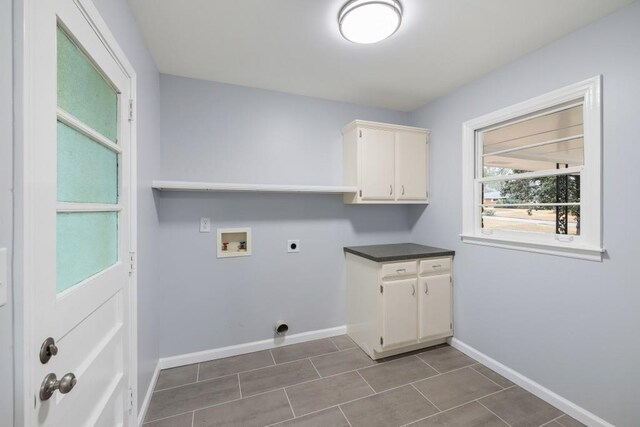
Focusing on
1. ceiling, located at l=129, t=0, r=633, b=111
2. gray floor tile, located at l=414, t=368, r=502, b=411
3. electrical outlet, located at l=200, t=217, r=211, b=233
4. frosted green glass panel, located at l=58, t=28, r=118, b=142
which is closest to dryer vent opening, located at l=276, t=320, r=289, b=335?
electrical outlet, located at l=200, t=217, r=211, b=233

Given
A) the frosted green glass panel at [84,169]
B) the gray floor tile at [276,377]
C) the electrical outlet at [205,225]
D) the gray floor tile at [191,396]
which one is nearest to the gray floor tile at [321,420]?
the gray floor tile at [276,377]

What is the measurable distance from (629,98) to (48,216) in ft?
8.96

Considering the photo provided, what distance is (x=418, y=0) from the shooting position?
1479 mm

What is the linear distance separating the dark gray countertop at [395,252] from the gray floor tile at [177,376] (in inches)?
68.7

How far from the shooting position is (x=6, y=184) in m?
0.66

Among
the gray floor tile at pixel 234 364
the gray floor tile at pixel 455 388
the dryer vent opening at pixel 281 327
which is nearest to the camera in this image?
the gray floor tile at pixel 455 388

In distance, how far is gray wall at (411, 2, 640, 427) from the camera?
1.50 meters

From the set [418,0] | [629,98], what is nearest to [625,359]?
[629,98]

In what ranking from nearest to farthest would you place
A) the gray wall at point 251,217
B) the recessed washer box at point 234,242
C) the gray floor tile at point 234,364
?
1. the gray floor tile at point 234,364
2. the gray wall at point 251,217
3. the recessed washer box at point 234,242

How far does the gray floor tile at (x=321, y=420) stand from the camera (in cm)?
167

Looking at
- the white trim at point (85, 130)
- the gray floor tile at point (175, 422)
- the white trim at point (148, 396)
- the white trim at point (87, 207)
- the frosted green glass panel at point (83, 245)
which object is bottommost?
the gray floor tile at point (175, 422)

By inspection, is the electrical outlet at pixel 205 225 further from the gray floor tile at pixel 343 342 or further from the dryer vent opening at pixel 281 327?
the gray floor tile at pixel 343 342

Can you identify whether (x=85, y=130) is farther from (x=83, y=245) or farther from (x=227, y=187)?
(x=227, y=187)

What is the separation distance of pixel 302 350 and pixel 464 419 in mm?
1379
